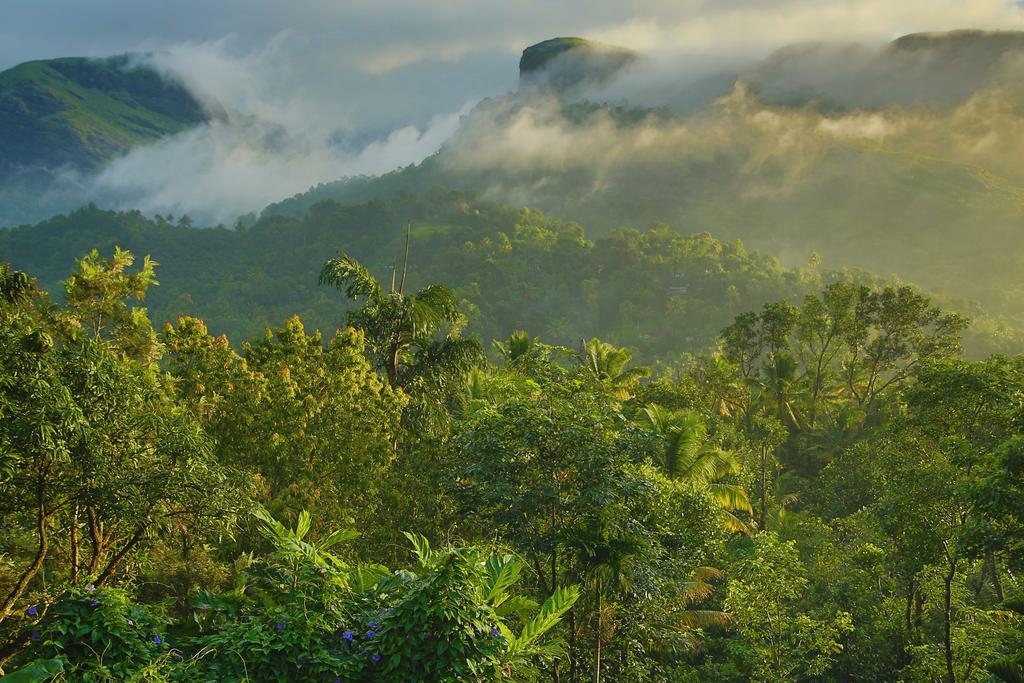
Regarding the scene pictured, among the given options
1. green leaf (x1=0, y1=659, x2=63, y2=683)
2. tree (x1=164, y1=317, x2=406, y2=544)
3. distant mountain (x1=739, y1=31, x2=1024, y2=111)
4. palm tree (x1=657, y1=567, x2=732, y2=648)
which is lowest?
palm tree (x1=657, y1=567, x2=732, y2=648)

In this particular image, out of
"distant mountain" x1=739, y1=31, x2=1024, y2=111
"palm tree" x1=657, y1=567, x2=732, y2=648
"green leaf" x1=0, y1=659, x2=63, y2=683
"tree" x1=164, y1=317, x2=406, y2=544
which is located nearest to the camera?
"green leaf" x1=0, y1=659, x2=63, y2=683

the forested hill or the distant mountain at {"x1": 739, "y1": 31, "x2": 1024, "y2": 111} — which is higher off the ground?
the distant mountain at {"x1": 739, "y1": 31, "x2": 1024, "y2": 111}

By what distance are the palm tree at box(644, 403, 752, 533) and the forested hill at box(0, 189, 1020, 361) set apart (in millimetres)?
53627

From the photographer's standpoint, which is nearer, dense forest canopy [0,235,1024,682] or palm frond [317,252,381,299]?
dense forest canopy [0,235,1024,682]

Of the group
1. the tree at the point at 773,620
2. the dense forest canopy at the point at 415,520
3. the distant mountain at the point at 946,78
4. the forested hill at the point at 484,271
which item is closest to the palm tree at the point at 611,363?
the dense forest canopy at the point at 415,520

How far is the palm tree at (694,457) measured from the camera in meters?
19.4

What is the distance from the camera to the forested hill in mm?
83875

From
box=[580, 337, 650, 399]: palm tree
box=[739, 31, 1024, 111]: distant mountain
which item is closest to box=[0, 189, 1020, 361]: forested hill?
box=[580, 337, 650, 399]: palm tree

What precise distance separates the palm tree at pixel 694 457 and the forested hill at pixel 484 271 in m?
53.6

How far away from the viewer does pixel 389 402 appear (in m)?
15.0

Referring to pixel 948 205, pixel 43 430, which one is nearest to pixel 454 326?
pixel 43 430

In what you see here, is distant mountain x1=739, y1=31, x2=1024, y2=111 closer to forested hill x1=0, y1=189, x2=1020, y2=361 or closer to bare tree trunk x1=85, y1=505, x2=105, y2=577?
forested hill x1=0, y1=189, x2=1020, y2=361

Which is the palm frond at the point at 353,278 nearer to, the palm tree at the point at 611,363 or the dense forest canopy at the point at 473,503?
the dense forest canopy at the point at 473,503

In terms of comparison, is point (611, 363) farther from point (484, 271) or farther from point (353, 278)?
point (484, 271)
